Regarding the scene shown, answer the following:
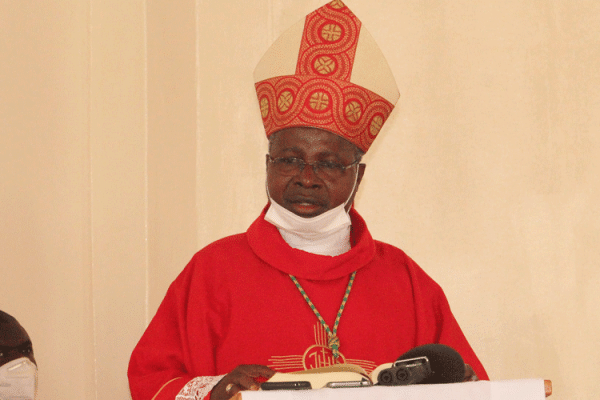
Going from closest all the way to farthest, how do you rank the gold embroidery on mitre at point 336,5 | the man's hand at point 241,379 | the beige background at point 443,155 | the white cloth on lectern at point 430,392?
the white cloth on lectern at point 430,392, the man's hand at point 241,379, the gold embroidery on mitre at point 336,5, the beige background at point 443,155

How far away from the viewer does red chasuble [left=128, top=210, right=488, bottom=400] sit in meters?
2.78

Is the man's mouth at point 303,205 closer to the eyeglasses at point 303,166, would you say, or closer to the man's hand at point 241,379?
the eyeglasses at point 303,166

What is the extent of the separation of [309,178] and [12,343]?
110cm

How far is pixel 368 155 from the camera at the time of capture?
4230 millimetres

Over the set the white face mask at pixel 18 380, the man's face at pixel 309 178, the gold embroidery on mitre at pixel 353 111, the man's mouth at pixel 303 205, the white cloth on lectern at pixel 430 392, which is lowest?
the white face mask at pixel 18 380

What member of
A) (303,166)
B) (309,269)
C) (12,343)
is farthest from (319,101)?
(12,343)

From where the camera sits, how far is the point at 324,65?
302 cm

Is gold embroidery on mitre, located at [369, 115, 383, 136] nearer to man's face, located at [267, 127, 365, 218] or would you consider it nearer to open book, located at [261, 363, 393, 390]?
man's face, located at [267, 127, 365, 218]

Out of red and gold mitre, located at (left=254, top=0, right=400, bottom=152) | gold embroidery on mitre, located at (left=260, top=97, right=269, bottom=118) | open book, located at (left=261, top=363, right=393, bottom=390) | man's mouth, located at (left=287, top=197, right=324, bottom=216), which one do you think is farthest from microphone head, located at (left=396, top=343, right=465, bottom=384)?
A: gold embroidery on mitre, located at (left=260, top=97, right=269, bottom=118)

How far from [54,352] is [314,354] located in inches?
46.9

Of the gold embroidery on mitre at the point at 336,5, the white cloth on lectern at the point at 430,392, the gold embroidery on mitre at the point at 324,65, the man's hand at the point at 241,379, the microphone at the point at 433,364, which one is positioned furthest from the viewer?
the gold embroidery on mitre at the point at 336,5

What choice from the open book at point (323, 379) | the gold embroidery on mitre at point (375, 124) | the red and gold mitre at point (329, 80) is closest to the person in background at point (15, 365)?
the open book at point (323, 379)

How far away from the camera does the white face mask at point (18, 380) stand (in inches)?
94.3

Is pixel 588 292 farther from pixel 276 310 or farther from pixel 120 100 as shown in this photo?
pixel 120 100
